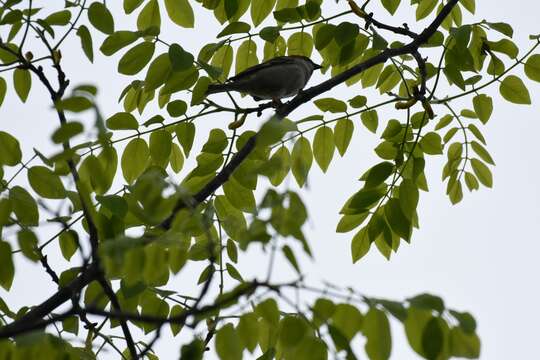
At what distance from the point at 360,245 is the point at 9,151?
2.02 meters

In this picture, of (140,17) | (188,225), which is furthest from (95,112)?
(140,17)

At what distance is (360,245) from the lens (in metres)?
4.21

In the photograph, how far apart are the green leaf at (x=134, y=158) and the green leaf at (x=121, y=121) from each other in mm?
173

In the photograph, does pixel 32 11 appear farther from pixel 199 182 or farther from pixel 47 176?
pixel 199 182

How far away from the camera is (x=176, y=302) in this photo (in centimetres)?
366

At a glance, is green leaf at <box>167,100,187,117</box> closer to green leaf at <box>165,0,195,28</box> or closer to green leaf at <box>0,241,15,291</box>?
green leaf at <box>165,0,195,28</box>

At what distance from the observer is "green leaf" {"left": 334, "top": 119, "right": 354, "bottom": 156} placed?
175 inches

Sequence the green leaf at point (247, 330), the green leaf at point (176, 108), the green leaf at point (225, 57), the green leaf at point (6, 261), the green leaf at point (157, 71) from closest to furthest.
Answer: the green leaf at point (247, 330) → the green leaf at point (6, 261) → the green leaf at point (157, 71) → the green leaf at point (176, 108) → the green leaf at point (225, 57)

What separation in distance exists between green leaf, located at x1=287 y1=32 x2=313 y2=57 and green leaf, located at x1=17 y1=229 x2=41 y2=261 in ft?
8.28

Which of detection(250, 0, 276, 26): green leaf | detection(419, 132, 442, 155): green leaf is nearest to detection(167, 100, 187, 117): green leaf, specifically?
detection(250, 0, 276, 26): green leaf

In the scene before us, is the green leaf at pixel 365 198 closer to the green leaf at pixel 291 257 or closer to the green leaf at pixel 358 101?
the green leaf at pixel 358 101

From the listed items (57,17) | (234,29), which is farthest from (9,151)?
(234,29)

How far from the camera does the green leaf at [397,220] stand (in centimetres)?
378

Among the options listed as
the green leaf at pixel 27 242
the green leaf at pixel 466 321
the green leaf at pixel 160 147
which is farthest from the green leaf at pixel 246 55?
the green leaf at pixel 466 321
